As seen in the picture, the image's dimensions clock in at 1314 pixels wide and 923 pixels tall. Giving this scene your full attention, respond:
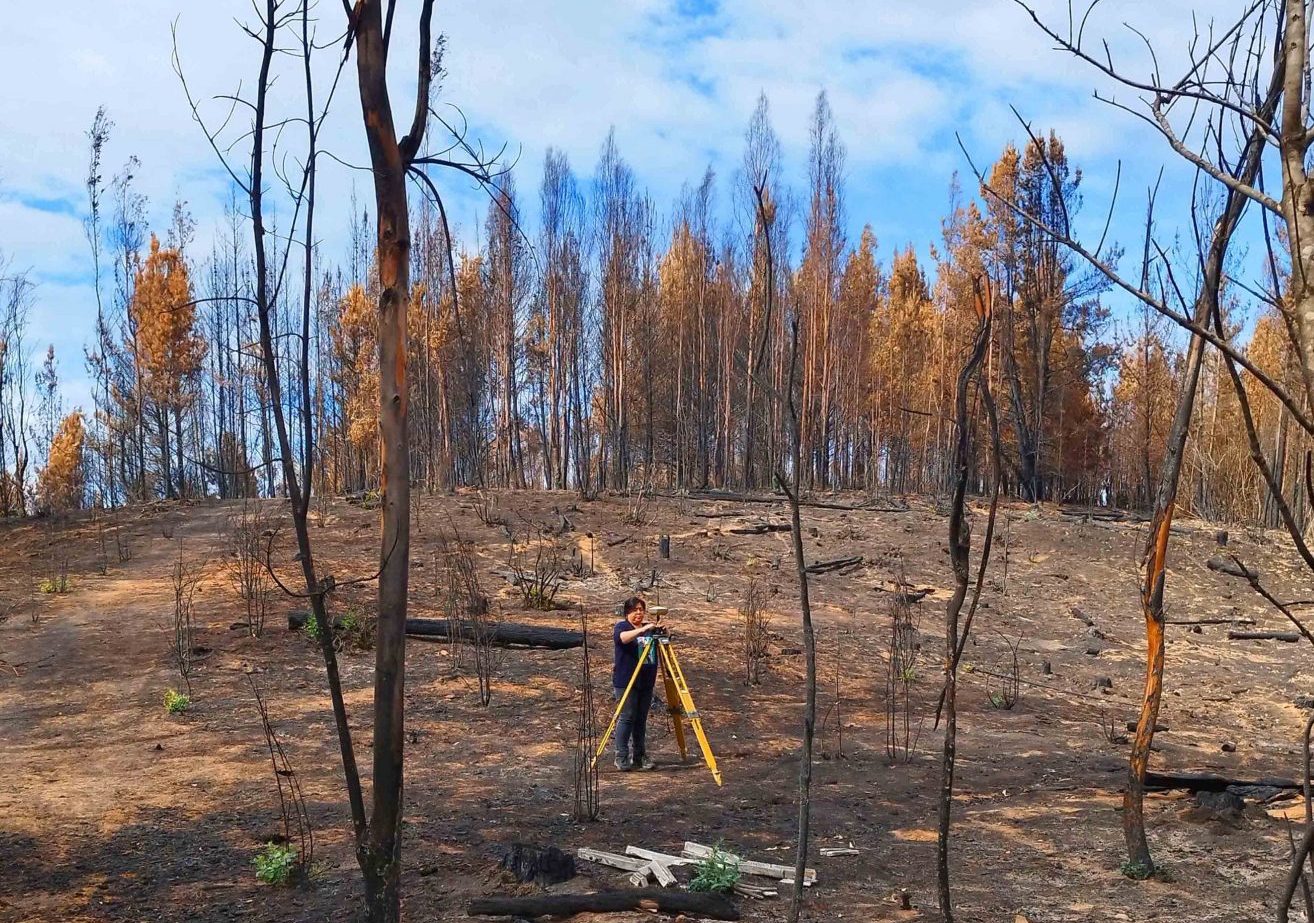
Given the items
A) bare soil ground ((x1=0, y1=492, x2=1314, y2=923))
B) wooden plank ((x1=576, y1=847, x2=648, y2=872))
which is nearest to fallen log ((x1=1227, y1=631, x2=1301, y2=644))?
bare soil ground ((x1=0, y1=492, x2=1314, y2=923))

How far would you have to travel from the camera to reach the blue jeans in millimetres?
7461

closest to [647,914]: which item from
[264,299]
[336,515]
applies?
[264,299]

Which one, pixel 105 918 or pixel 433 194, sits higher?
pixel 433 194

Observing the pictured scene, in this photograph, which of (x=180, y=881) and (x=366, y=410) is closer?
(x=180, y=881)

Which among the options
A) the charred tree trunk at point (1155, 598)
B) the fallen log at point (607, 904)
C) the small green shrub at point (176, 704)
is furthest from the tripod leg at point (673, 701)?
the small green shrub at point (176, 704)

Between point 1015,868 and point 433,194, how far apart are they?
4774 millimetres

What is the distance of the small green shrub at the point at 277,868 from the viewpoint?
5.14 meters

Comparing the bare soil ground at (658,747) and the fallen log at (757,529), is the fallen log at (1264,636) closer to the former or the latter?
the bare soil ground at (658,747)

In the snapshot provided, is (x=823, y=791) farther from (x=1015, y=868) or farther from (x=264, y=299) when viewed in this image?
(x=264, y=299)

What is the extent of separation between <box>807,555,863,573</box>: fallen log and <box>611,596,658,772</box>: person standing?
27.9 ft

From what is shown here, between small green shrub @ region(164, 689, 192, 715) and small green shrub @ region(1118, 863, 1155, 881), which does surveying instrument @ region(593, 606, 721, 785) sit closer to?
small green shrub @ region(1118, 863, 1155, 881)

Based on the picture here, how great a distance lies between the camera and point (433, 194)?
A: 4.19m

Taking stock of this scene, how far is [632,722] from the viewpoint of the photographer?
7.56 metres

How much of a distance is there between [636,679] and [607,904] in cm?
257
